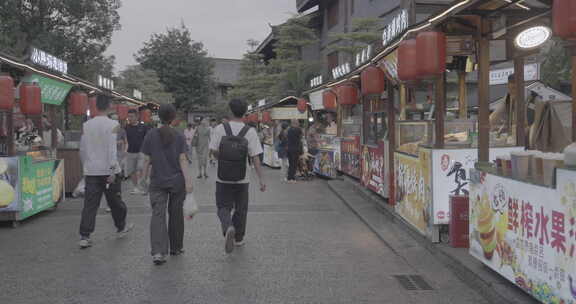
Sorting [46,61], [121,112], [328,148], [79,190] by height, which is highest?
[46,61]

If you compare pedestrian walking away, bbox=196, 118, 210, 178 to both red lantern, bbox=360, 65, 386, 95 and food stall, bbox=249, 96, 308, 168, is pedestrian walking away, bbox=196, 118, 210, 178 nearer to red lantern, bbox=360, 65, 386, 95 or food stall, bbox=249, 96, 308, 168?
food stall, bbox=249, 96, 308, 168

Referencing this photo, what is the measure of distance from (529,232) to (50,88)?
Answer: 925 cm

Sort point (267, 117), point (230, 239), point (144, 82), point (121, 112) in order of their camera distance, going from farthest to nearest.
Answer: point (144, 82) → point (267, 117) → point (121, 112) → point (230, 239)

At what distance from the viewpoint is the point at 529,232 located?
14.4 ft

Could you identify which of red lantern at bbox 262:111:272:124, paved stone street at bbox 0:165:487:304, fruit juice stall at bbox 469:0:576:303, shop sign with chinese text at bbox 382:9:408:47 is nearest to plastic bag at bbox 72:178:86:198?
paved stone street at bbox 0:165:487:304

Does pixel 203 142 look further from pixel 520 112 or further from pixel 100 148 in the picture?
pixel 520 112

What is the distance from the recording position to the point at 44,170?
9.79 metres

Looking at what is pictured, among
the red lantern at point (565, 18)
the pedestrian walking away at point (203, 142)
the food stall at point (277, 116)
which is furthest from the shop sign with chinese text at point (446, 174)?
the food stall at point (277, 116)

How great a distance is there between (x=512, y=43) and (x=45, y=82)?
7916 mm

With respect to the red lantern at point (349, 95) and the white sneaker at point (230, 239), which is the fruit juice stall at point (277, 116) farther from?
the white sneaker at point (230, 239)

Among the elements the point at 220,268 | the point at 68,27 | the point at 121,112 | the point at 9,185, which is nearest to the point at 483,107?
the point at 220,268

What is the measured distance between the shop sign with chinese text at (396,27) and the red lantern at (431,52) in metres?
1.57

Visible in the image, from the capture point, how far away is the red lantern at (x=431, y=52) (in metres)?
6.36

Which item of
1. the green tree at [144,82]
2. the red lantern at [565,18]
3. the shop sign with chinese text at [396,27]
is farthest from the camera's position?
the green tree at [144,82]
